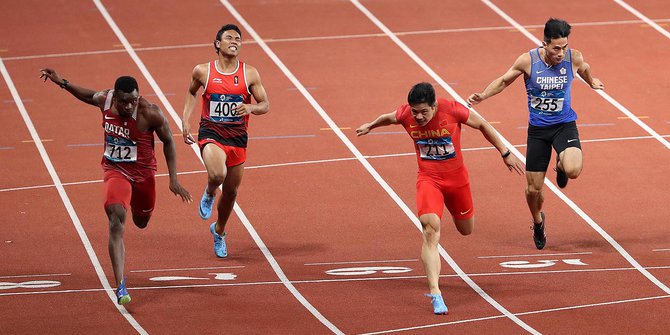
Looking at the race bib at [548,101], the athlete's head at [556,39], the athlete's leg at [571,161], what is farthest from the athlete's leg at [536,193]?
the athlete's head at [556,39]

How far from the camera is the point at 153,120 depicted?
34.8ft

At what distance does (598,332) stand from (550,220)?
356 cm

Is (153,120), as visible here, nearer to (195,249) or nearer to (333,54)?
(195,249)

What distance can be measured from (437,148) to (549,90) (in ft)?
6.12

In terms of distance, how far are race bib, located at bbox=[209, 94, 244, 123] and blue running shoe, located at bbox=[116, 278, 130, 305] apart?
6.97ft

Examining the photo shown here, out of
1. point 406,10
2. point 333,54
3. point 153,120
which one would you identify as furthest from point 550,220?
point 406,10

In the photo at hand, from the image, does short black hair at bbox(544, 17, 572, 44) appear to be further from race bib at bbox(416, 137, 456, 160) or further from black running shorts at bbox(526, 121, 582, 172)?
race bib at bbox(416, 137, 456, 160)

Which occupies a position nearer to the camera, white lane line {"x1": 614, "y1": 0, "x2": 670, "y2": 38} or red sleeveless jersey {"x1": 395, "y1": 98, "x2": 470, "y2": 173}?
red sleeveless jersey {"x1": 395, "y1": 98, "x2": 470, "y2": 173}

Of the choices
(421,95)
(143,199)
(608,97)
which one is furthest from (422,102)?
(608,97)

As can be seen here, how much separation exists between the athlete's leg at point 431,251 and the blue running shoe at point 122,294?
2283mm

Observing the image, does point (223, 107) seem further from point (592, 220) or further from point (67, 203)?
point (592, 220)

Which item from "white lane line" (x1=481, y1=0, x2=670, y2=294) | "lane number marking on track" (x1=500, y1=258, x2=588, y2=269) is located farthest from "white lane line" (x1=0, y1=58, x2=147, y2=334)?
"white lane line" (x1=481, y1=0, x2=670, y2=294)

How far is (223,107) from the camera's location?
11.9 meters

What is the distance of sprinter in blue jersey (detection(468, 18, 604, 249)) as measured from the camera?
38.8ft
